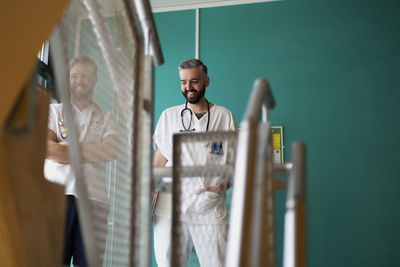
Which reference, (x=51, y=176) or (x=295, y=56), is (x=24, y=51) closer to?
(x=51, y=176)

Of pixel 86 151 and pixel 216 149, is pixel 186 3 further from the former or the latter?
pixel 86 151

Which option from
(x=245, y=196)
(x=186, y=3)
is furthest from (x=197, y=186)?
(x=186, y=3)

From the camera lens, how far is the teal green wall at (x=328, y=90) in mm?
2949

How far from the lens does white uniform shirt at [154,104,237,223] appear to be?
1.92m

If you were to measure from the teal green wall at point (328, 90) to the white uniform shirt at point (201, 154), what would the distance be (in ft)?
2.69

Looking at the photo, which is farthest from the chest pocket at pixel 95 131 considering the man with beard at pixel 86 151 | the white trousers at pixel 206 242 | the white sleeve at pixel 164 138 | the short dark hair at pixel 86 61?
the white sleeve at pixel 164 138

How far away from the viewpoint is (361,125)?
306cm

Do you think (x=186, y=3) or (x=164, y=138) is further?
(x=186, y=3)

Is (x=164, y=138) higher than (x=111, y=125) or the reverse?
higher

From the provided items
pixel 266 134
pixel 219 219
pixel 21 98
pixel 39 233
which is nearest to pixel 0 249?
pixel 39 233

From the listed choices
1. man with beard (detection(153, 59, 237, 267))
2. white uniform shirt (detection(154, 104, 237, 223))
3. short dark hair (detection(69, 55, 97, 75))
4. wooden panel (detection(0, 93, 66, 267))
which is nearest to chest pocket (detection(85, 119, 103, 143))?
short dark hair (detection(69, 55, 97, 75))

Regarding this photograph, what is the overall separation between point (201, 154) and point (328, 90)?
1542 mm

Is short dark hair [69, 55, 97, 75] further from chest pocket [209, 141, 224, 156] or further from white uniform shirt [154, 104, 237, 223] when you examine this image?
chest pocket [209, 141, 224, 156]

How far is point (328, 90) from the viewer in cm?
316
